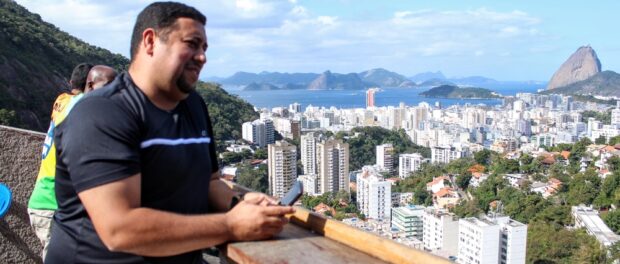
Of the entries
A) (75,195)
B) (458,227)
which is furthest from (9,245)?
(458,227)

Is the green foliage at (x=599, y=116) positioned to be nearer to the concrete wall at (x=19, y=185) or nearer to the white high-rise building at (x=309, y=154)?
the white high-rise building at (x=309, y=154)

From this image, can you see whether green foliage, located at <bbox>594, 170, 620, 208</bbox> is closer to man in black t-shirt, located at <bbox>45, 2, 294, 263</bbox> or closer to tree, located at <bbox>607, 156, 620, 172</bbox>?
tree, located at <bbox>607, 156, 620, 172</bbox>

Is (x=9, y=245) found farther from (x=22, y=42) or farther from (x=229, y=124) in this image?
(x=229, y=124)

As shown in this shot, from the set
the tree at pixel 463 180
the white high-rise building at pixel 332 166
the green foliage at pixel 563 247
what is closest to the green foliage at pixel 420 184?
the tree at pixel 463 180

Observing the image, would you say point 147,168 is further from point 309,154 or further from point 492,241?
point 309,154

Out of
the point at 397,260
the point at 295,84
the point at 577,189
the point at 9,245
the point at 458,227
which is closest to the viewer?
the point at 397,260

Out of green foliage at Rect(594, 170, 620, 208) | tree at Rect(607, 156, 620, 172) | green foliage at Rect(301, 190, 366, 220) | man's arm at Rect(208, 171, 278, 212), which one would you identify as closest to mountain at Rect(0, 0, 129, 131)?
green foliage at Rect(301, 190, 366, 220)
